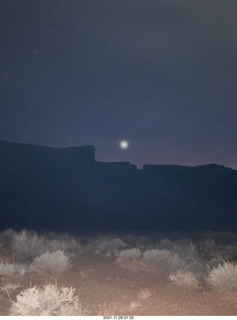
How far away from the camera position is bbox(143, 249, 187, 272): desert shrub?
33.4 feet

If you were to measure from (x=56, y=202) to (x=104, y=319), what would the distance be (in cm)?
3859

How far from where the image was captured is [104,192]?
48.4 metres

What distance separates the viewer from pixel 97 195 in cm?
4716

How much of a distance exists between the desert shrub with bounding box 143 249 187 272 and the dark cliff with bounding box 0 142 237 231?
24.1 m

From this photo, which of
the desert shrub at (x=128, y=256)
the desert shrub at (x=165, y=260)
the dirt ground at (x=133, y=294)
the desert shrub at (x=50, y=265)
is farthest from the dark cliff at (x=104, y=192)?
the desert shrub at (x=50, y=265)

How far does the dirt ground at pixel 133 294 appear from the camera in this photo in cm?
577

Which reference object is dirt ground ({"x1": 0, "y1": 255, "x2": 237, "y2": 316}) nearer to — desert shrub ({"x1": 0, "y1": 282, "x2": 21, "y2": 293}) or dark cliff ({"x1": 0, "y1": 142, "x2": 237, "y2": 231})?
desert shrub ({"x1": 0, "y1": 282, "x2": 21, "y2": 293})

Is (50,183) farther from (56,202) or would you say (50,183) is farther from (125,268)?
(125,268)

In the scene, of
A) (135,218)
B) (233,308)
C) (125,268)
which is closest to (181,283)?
(233,308)

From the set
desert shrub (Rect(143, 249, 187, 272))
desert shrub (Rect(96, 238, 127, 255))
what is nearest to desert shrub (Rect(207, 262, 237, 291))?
desert shrub (Rect(143, 249, 187, 272))

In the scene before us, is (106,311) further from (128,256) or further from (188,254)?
(188,254)

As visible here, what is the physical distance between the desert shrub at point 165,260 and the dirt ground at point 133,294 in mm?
473

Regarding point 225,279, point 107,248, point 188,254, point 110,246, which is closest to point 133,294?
point 225,279

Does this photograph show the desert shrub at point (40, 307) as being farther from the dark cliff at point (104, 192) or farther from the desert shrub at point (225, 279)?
the dark cliff at point (104, 192)
